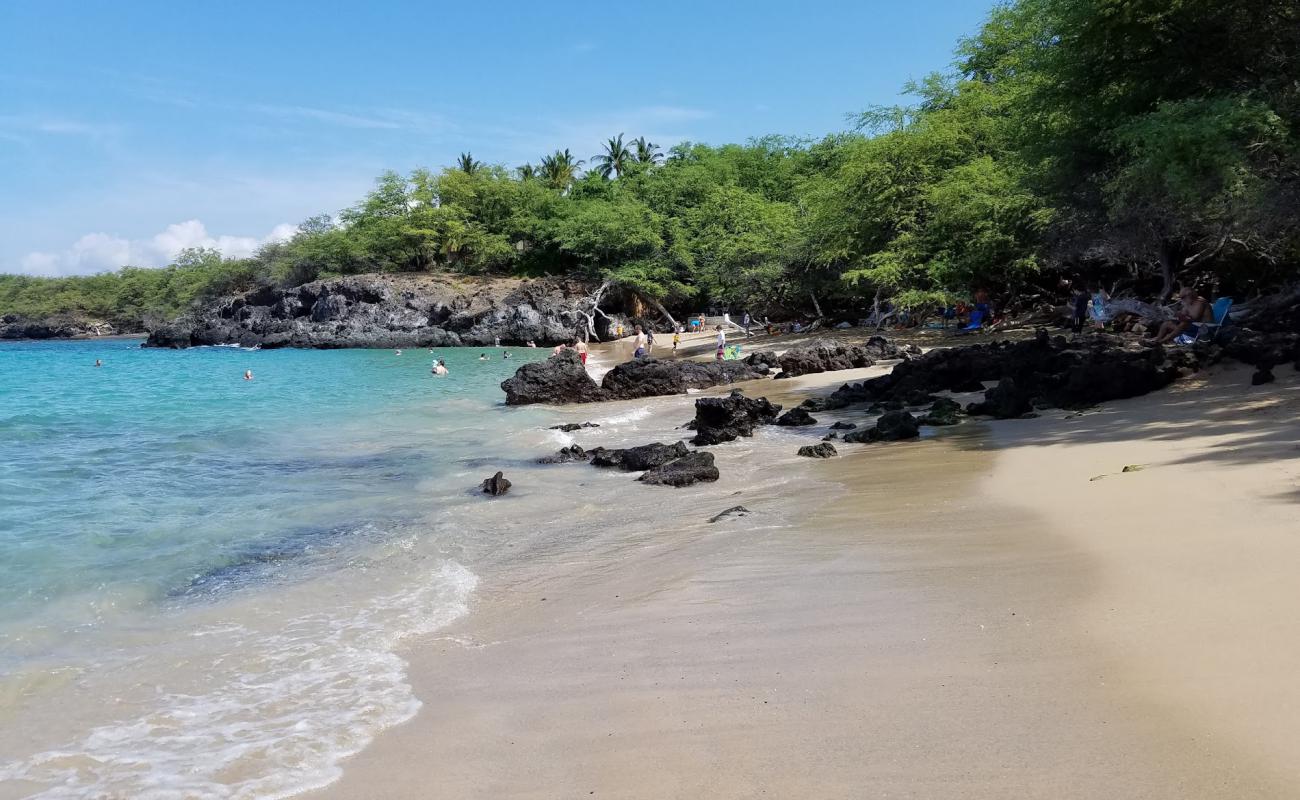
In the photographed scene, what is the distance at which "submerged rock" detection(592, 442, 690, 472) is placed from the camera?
35.7ft

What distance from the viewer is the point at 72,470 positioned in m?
12.5

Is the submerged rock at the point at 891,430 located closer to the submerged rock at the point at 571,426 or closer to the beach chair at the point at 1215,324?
the submerged rock at the point at 571,426

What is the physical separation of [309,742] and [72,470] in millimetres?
11330

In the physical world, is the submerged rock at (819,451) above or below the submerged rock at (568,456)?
above

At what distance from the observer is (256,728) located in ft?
12.9

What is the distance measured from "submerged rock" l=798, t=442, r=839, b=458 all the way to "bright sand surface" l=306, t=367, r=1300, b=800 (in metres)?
2.99

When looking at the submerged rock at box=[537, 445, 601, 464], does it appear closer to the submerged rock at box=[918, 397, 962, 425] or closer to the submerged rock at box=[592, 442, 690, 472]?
the submerged rock at box=[592, 442, 690, 472]

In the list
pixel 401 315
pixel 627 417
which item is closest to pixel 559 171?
pixel 401 315

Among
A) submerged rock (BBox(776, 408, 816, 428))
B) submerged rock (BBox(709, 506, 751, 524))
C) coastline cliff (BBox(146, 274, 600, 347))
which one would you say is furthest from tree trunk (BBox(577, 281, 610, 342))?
submerged rock (BBox(709, 506, 751, 524))

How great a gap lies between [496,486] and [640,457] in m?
2.03

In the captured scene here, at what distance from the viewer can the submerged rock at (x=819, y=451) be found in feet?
34.1

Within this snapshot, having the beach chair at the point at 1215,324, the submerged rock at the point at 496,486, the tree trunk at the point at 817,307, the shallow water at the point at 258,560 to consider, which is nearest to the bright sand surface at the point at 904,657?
the shallow water at the point at 258,560

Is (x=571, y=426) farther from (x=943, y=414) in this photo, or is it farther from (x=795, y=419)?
(x=943, y=414)

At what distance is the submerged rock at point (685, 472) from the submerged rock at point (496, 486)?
1603 millimetres
